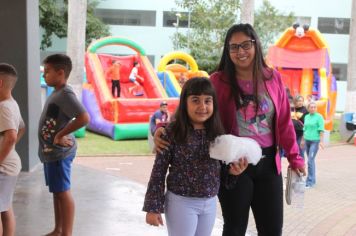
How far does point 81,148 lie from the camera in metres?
11.6

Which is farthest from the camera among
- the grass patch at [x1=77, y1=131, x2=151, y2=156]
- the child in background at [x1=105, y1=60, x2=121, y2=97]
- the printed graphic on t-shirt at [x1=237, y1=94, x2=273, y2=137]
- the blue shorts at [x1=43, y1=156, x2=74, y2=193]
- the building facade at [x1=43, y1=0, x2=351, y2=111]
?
the building facade at [x1=43, y1=0, x2=351, y2=111]

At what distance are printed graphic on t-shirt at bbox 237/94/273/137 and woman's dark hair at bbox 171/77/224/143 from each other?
0.14 m

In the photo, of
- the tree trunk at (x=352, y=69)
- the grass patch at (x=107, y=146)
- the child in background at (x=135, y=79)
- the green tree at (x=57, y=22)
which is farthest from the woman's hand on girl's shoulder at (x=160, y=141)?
the green tree at (x=57, y=22)

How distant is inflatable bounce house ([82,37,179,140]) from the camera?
12859mm

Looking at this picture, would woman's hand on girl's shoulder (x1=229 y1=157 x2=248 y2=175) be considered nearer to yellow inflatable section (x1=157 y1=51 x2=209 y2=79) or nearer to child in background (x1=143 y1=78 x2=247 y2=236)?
child in background (x1=143 y1=78 x2=247 y2=236)

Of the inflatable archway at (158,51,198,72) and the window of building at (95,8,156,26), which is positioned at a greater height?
the window of building at (95,8,156,26)

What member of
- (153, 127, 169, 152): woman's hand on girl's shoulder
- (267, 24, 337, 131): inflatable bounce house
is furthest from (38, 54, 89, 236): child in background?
(267, 24, 337, 131): inflatable bounce house

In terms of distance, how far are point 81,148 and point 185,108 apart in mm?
9164

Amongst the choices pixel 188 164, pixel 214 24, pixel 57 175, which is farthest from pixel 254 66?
pixel 214 24

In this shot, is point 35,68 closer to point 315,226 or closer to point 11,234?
point 11,234

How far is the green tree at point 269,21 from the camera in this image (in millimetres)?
27562

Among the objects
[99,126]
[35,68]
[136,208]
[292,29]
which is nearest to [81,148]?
[99,126]

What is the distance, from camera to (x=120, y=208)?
203 inches

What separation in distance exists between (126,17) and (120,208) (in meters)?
28.0
